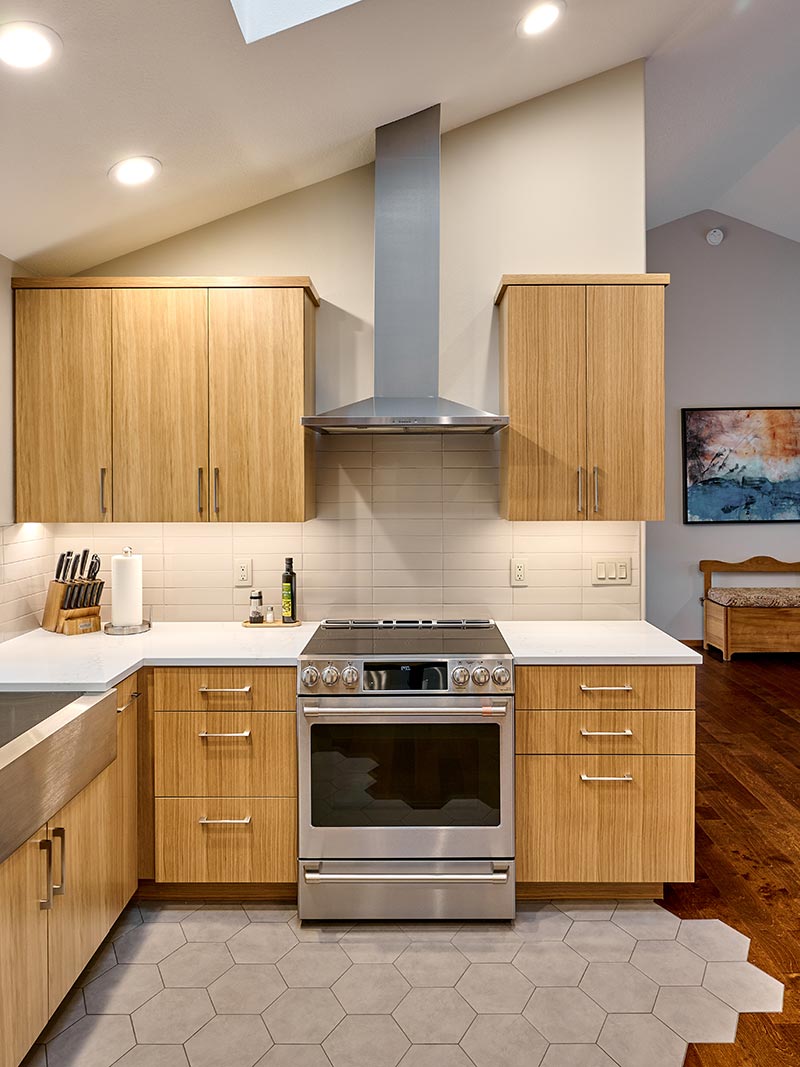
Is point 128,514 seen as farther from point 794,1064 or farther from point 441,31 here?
point 794,1064

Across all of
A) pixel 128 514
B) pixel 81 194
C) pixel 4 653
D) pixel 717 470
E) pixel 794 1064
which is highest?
pixel 81 194

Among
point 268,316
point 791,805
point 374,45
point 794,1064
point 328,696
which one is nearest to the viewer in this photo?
point 794,1064

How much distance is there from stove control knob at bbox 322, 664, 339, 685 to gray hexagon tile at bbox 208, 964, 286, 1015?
87 cm

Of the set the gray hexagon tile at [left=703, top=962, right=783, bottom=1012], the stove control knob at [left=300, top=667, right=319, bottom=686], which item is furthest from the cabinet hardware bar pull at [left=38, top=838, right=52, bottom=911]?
the gray hexagon tile at [left=703, top=962, right=783, bottom=1012]

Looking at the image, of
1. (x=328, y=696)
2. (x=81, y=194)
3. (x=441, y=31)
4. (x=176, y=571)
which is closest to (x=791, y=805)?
(x=328, y=696)

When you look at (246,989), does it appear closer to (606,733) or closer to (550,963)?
(550,963)

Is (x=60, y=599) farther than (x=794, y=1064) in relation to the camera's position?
Yes

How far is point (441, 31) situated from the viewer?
2.55 m

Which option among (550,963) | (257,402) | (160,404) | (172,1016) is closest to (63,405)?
(160,404)

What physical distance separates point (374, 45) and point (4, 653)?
7.64 ft

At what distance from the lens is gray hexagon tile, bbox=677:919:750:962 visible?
8.31ft

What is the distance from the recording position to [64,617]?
3.10m

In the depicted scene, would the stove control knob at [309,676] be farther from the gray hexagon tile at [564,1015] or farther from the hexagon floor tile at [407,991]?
the gray hexagon tile at [564,1015]

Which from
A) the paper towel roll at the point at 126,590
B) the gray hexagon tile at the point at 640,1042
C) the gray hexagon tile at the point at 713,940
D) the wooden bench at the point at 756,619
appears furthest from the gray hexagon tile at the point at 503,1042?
the wooden bench at the point at 756,619
